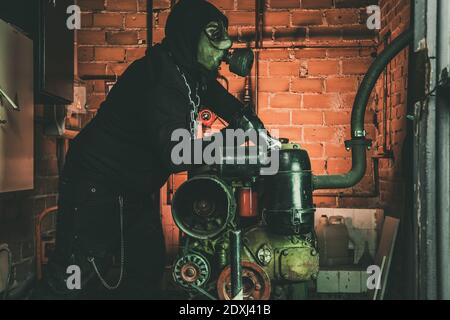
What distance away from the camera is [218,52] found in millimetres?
2551

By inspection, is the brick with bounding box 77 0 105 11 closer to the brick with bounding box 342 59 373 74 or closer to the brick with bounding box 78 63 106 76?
the brick with bounding box 78 63 106 76

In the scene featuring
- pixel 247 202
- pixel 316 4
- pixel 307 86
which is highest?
pixel 316 4

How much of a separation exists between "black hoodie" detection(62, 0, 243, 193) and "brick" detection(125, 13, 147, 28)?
1327mm

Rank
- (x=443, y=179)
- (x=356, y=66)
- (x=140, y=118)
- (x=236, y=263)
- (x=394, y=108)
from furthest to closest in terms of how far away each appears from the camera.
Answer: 1. (x=356, y=66)
2. (x=394, y=108)
3. (x=140, y=118)
4. (x=236, y=263)
5. (x=443, y=179)

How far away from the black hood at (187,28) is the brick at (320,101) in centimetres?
137

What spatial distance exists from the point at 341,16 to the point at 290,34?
0.39m

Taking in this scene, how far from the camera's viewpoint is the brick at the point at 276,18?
144 inches

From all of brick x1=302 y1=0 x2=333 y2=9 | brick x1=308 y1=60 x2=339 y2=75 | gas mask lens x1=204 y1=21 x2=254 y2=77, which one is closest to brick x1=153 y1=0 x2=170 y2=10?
brick x1=302 y1=0 x2=333 y2=9

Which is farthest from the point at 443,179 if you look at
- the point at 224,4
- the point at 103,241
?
the point at 224,4

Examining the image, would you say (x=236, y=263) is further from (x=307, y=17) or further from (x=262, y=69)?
(x=307, y=17)

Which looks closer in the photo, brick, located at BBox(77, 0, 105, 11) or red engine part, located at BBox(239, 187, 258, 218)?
red engine part, located at BBox(239, 187, 258, 218)

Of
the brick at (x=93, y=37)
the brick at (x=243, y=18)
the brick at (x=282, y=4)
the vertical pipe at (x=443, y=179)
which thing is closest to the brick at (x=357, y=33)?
the brick at (x=282, y=4)

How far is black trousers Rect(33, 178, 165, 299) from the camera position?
7.52 feet

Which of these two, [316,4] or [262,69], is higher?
[316,4]
